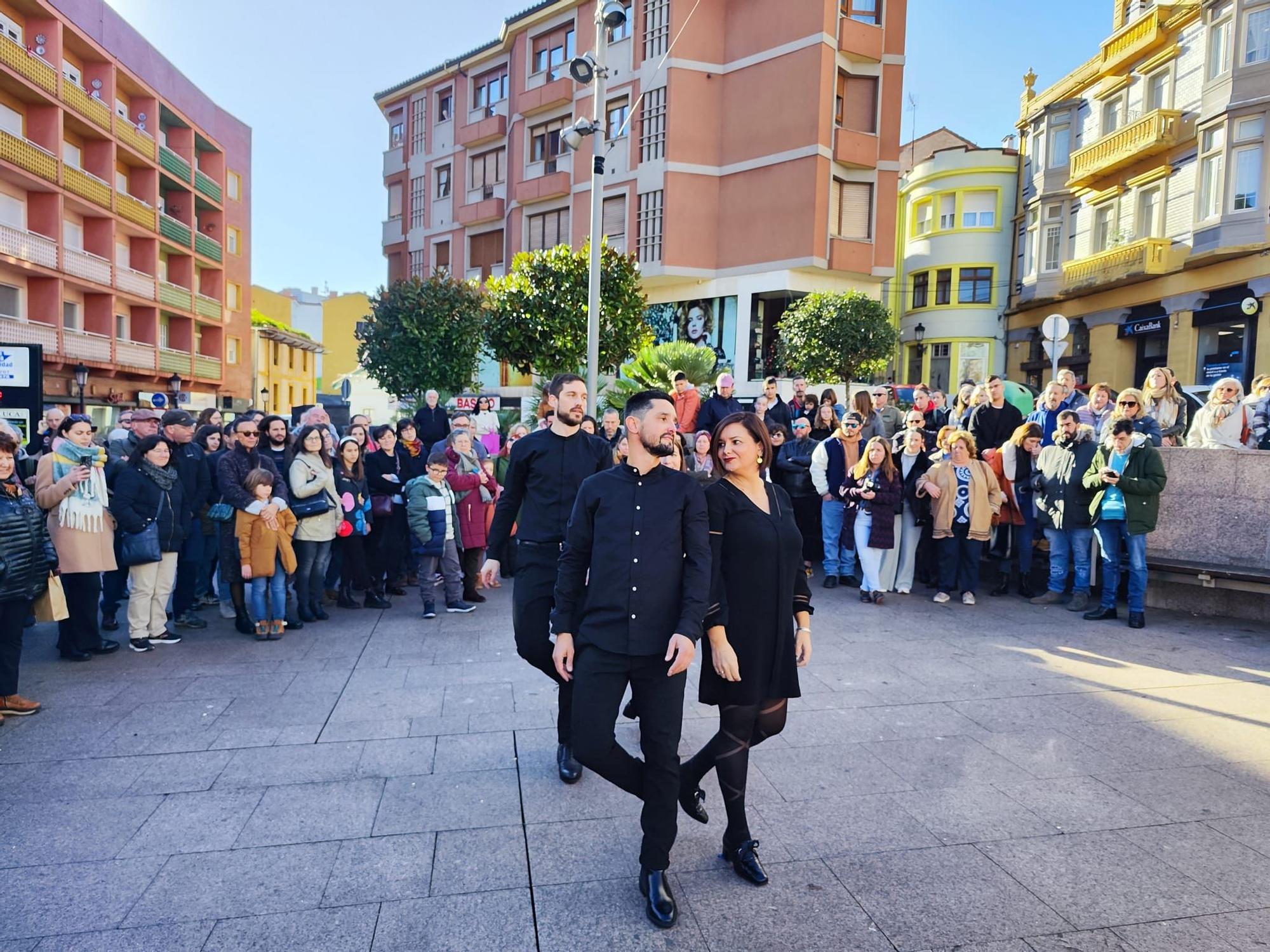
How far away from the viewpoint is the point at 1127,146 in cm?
2686

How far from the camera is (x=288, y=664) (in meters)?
6.56

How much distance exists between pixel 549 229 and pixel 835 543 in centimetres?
2621

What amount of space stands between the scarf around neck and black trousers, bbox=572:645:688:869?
519cm

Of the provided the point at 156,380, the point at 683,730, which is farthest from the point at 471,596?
the point at 156,380

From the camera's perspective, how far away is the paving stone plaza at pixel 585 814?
310 centimetres

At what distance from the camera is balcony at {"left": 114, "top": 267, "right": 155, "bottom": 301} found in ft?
102

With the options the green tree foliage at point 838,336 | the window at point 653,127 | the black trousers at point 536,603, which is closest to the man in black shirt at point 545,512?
the black trousers at point 536,603

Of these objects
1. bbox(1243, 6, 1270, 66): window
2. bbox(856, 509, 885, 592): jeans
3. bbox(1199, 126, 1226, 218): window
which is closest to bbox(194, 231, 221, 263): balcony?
bbox(856, 509, 885, 592): jeans

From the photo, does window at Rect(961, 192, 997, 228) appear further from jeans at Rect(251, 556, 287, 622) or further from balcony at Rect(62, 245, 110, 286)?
jeans at Rect(251, 556, 287, 622)

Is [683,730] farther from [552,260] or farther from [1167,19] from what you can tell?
[1167,19]

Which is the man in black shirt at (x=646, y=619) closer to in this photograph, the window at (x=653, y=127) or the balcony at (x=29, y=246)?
the window at (x=653, y=127)

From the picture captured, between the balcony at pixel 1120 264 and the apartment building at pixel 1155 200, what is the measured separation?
0.16 feet

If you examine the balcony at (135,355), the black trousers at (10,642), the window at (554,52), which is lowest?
the black trousers at (10,642)

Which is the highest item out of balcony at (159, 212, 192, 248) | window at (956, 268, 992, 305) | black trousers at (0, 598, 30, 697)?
balcony at (159, 212, 192, 248)
